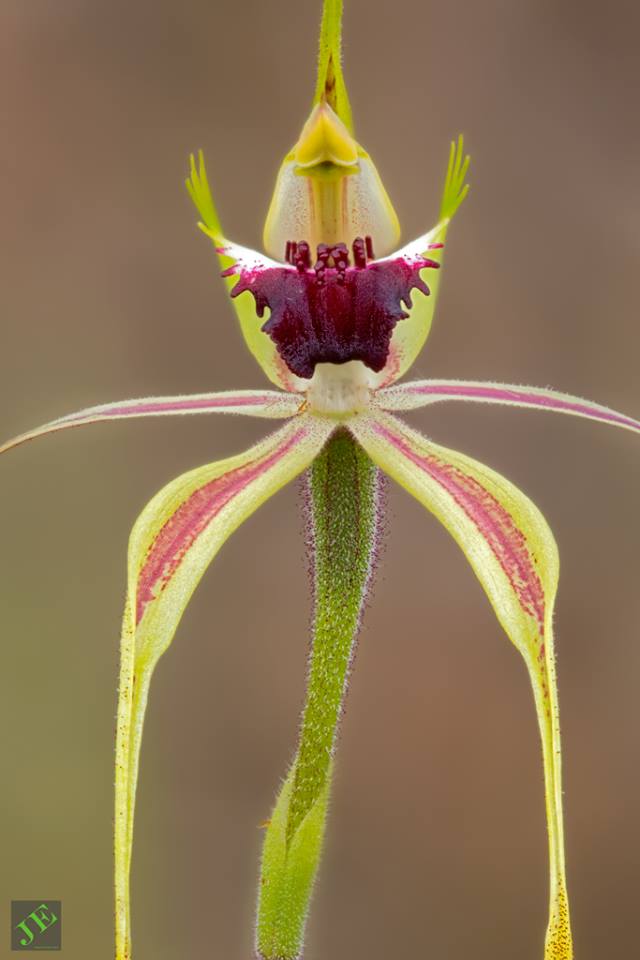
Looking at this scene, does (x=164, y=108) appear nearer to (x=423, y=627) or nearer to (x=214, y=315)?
(x=214, y=315)

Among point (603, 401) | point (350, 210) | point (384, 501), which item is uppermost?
point (603, 401)

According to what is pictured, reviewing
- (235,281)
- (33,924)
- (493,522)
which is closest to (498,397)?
(493,522)

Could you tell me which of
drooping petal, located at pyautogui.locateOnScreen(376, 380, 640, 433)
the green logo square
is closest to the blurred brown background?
the green logo square

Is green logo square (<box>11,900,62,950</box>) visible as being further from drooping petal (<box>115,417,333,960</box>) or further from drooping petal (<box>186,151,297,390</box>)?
drooping petal (<box>186,151,297,390</box>)

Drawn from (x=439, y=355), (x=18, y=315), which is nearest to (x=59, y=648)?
(x=18, y=315)

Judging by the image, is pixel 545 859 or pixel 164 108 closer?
pixel 545 859

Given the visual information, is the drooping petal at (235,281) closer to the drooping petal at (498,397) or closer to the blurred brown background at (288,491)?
the drooping petal at (498,397)
